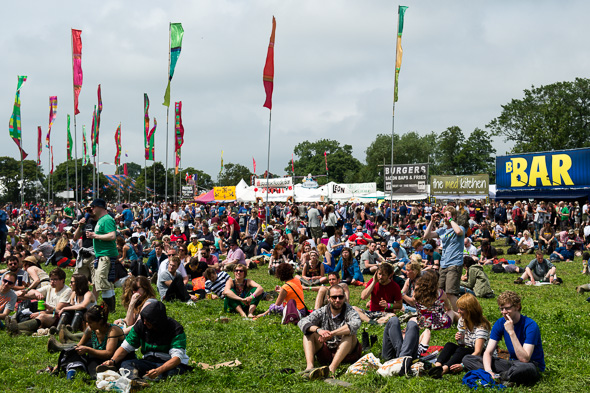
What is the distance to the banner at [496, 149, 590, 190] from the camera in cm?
2556

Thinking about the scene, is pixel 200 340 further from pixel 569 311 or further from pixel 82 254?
pixel 569 311

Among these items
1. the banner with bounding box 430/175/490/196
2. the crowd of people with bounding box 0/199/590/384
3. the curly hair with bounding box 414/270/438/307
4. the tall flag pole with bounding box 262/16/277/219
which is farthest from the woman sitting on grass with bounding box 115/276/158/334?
the banner with bounding box 430/175/490/196

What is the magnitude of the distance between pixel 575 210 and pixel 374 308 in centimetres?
1907

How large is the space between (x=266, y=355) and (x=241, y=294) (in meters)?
3.05

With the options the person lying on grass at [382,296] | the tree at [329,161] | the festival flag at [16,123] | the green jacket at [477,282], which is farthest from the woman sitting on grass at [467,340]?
A: the tree at [329,161]

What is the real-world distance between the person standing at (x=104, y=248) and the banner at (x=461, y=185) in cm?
2975

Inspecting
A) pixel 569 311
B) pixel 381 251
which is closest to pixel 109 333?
pixel 569 311

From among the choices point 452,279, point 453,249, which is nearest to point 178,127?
point 453,249

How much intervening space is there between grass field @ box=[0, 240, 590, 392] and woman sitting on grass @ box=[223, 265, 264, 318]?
0.65 ft

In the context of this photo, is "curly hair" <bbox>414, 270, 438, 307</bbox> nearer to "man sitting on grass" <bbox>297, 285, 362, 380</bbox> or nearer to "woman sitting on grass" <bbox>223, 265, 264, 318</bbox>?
"man sitting on grass" <bbox>297, 285, 362, 380</bbox>

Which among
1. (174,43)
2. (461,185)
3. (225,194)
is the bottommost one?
(225,194)

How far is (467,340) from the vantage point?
6.02 m

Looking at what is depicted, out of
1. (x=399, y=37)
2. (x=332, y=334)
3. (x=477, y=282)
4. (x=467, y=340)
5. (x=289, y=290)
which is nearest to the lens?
(x=467, y=340)

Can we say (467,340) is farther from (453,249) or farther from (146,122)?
(146,122)
